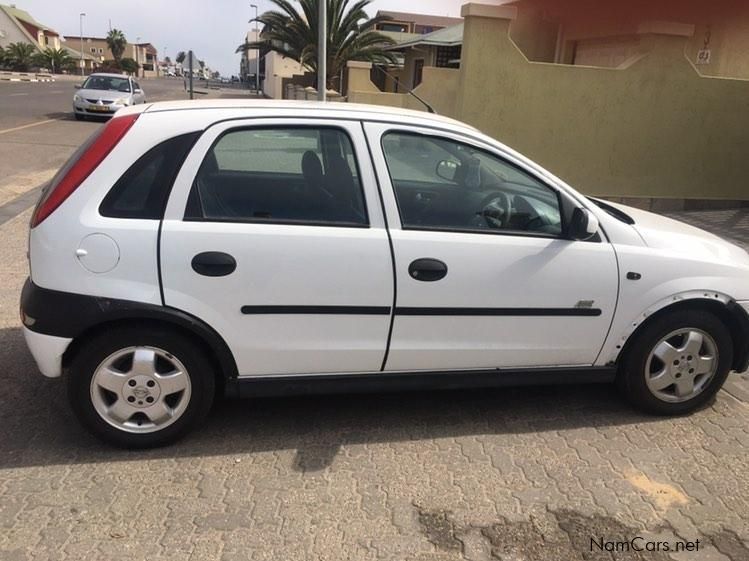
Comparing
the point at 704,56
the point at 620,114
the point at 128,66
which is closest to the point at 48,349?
the point at 620,114

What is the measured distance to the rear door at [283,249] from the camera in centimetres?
291

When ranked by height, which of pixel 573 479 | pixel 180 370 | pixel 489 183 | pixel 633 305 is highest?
pixel 489 183

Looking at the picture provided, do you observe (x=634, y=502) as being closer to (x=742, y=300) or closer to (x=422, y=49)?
(x=742, y=300)

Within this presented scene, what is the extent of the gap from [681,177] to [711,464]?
779 cm

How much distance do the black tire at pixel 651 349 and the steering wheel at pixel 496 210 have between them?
38.6 inches

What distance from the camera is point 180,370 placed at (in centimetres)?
303

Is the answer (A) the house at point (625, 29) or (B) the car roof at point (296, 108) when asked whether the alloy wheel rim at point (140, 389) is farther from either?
(A) the house at point (625, 29)

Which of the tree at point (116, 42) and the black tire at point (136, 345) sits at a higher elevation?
the tree at point (116, 42)

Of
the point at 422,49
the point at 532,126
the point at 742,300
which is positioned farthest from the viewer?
the point at 422,49

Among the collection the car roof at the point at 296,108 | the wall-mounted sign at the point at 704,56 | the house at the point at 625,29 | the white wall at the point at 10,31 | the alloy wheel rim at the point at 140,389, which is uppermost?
the white wall at the point at 10,31

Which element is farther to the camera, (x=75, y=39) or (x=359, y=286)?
(x=75, y=39)

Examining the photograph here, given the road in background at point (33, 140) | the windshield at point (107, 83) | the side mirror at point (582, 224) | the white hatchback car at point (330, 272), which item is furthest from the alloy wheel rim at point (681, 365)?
the windshield at point (107, 83)

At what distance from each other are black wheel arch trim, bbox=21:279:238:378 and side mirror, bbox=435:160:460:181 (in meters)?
1.41

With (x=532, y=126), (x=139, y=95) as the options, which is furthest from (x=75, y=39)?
(x=532, y=126)
